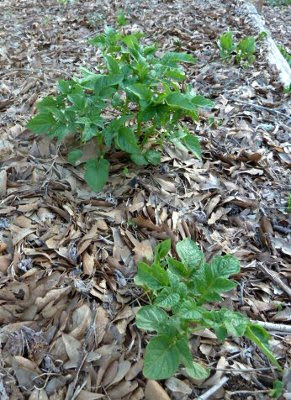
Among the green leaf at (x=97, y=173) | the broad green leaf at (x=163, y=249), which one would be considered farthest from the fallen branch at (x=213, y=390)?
the green leaf at (x=97, y=173)

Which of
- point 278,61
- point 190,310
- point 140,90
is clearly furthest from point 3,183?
point 278,61

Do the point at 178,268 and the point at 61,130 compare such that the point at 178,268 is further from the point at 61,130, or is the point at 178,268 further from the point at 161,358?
the point at 61,130

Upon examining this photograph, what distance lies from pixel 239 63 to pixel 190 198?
182 cm

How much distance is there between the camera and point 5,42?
3.81 m

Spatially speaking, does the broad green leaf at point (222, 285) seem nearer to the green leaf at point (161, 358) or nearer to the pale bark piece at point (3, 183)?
the green leaf at point (161, 358)

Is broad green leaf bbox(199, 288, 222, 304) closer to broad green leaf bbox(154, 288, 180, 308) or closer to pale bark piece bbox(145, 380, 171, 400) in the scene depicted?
broad green leaf bbox(154, 288, 180, 308)

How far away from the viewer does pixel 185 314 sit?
1.43 metres

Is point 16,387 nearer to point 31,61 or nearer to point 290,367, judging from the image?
point 290,367

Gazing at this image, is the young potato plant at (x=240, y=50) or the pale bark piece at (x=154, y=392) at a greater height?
the young potato plant at (x=240, y=50)

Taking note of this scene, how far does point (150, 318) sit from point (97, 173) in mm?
834

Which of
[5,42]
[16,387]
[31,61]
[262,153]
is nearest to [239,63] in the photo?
[262,153]

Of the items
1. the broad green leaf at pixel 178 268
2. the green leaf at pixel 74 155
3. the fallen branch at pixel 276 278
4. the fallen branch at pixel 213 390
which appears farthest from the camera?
the green leaf at pixel 74 155

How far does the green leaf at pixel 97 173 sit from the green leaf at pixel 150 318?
74 centimetres

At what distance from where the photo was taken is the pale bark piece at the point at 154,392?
1.49m
